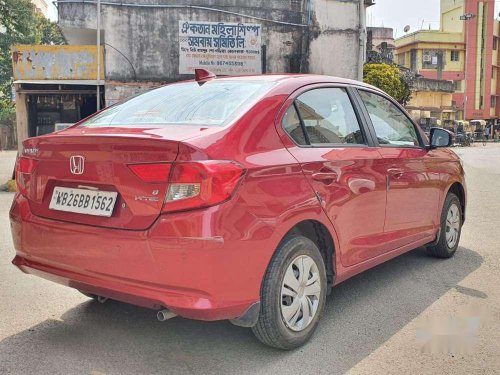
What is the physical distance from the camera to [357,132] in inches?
154

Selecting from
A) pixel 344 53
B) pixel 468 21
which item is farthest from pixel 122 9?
pixel 468 21

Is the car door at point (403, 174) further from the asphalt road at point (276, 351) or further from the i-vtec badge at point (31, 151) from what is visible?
the i-vtec badge at point (31, 151)

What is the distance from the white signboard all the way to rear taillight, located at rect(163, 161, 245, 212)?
11959 mm

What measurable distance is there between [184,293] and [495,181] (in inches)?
482

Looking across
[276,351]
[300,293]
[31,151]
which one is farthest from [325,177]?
[31,151]

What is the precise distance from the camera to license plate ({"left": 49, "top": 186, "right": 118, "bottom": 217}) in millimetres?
2836

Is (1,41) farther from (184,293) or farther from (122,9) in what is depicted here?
(184,293)

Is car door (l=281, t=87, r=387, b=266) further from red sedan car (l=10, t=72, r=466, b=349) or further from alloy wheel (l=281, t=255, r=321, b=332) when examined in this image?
alloy wheel (l=281, t=255, r=321, b=332)

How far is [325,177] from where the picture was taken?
10.9 feet

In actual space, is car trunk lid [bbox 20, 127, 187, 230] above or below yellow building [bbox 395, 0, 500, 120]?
below

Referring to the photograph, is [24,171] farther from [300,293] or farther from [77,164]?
[300,293]

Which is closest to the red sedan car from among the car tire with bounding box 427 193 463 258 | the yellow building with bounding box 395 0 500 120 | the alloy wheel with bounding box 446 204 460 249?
→ the car tire with bounding box 427 193 463 258

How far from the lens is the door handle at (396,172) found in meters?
4.01

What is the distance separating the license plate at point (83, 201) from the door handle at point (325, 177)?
3.94 ft
